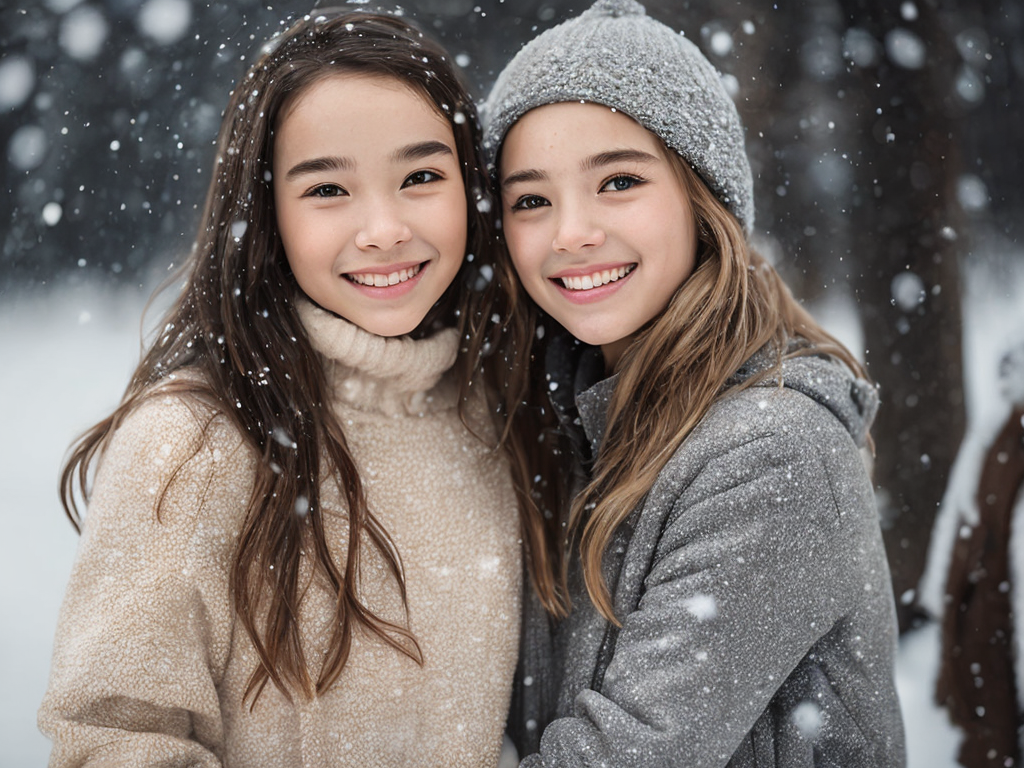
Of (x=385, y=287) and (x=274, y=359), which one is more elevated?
(x=385, y=287)

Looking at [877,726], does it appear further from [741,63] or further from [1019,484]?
[741,63]

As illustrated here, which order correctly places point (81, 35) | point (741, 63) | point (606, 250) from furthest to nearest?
1. point (741, 63)
2. point (81, 35)
3. point (606, 250)

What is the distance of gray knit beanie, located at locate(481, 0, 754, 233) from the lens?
58.6 inches

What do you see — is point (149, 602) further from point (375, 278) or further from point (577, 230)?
point (577, 230)

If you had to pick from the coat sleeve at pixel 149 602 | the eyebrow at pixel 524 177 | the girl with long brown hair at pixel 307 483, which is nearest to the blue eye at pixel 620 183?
the eyebrow at pixel 524 177

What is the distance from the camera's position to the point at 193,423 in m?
1.45

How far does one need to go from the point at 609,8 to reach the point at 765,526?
3.51 ft

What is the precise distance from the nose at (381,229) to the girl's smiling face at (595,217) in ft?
0.86

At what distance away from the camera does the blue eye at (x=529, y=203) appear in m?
1.62

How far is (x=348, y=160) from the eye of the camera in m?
1.45

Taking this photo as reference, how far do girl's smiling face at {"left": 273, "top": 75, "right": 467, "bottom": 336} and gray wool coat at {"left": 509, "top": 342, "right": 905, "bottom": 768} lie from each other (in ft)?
1.47

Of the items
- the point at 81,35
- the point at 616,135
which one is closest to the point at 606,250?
the point at 616,135

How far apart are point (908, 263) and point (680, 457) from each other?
47.4 inches

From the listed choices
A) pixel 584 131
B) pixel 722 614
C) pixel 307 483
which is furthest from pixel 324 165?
pixel 722 614
